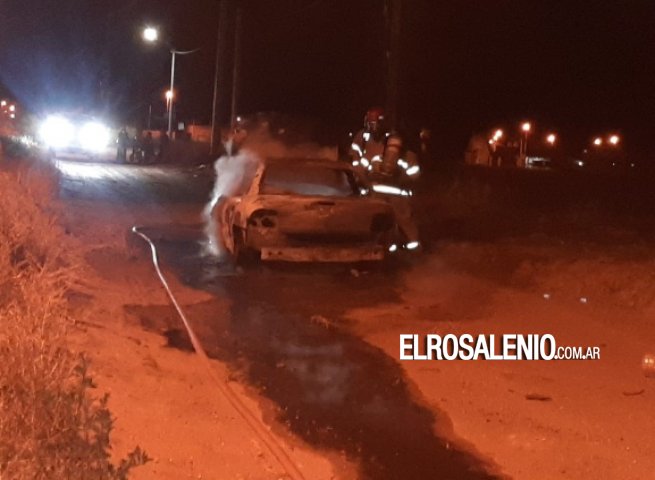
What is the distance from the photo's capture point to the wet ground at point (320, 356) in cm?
594

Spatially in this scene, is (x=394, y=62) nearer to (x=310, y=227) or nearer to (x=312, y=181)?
(x=312, y=181)

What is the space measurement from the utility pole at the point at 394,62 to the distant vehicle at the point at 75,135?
29.6 m

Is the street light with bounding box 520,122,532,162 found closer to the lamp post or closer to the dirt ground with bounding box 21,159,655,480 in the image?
the lamp post

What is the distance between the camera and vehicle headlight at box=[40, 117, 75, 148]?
46.4 metres

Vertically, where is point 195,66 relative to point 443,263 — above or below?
above

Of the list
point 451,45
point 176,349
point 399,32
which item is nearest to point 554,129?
point 451,45

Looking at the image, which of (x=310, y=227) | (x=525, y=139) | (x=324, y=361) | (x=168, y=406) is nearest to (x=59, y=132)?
(x=525, y=139)

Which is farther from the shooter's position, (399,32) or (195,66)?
(195,66)

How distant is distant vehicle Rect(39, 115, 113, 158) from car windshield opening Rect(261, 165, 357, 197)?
32.8m

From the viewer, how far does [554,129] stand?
62531 millimetres

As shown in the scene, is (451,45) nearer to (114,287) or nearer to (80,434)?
(114,287)

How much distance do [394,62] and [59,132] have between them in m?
32.7

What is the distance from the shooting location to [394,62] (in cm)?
1731

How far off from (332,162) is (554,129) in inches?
2051
